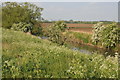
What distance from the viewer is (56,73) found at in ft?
24.3

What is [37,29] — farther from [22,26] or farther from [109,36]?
[109,36]

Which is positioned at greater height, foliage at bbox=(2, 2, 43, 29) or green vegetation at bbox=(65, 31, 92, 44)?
foliage at bbox=(2, 2, 43, 29)

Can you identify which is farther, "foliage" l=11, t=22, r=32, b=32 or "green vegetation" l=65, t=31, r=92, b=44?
"foliage" l=11, t=22, r=32, b=32

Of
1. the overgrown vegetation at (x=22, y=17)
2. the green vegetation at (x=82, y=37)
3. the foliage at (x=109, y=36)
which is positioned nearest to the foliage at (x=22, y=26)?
the overgrown vegetation at (x=22, y=17)

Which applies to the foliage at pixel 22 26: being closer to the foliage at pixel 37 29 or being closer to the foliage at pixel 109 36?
the foliage at pixel 37 29

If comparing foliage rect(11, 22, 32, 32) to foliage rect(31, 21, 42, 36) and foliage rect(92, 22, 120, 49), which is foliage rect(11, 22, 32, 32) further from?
foliage rect(92, 22, 120, 49)

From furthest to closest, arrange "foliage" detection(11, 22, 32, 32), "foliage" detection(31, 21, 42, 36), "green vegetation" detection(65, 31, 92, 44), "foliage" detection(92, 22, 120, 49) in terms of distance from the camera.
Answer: "foliage" detection(31, 21, 42, 36) → "foliage" detection(11, 22, 32, 32) → "green vegetation" detection(65, 31, 92, 44) → "foliage" detection(92, 22, 120, 49)

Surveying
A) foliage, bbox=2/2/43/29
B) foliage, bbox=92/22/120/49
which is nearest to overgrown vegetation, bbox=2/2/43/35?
foliage, bbox=2/2/43/29

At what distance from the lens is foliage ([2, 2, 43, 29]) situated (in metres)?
54.8

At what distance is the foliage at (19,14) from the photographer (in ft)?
180

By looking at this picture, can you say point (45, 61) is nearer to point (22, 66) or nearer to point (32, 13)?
point (22, 66)

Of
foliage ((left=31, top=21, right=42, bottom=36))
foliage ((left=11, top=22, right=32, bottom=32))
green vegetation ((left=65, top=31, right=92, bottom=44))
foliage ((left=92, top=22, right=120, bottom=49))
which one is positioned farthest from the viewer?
foliage ((left=31, top=21, right=42, bottom=36))

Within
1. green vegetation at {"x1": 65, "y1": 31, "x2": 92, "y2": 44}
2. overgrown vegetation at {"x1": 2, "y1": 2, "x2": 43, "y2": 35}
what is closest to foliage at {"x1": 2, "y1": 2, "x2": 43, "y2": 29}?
overgrown vegetation at {"x1": 2, "y1": 2, "x2": 43, "y2": 35}

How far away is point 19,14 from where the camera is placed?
5556cm
